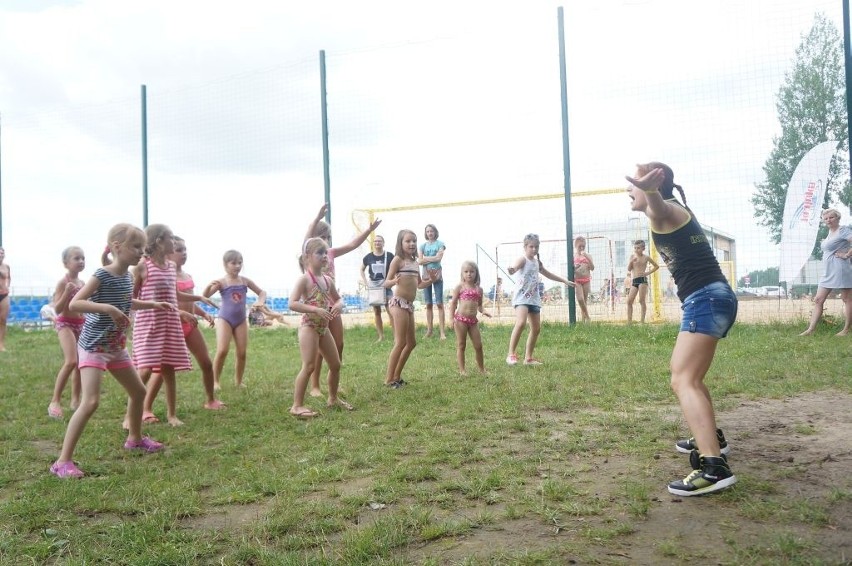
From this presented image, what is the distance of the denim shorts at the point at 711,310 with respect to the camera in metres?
4.06

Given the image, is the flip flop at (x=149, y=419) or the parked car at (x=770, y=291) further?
the parked car at (x=770, y=291)

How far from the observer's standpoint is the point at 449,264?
13.7 meters

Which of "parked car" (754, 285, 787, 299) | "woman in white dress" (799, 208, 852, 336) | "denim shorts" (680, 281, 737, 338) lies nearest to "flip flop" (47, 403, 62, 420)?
"denim shorts" (680, 281, 737, 338)

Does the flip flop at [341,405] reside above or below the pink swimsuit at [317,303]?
below

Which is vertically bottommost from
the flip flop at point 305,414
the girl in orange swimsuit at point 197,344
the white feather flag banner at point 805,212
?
the flip flop at point 305,414

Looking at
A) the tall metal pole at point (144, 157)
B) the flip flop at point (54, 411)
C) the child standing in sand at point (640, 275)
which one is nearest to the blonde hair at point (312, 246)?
the flip flop at point (54, 411)

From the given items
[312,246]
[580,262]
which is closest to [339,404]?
[312,246]

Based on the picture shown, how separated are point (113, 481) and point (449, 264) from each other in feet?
31.3

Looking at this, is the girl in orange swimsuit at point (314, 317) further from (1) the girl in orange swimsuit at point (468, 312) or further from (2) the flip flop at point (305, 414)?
(1) the girl in orange swimsuit at point (468, 312)

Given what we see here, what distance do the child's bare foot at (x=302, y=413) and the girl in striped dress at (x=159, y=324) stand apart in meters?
1.03

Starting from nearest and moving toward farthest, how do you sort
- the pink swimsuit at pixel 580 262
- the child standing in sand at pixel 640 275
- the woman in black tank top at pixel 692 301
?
1. the woman in black tank top at pixel 692 301
2. the child standing in sand at pixel 640 275
3. the pink swimsuit at pixel 580 262

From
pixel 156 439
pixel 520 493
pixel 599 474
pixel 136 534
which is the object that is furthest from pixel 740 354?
pixel 136 534

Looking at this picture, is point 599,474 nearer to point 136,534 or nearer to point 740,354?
point 136,534

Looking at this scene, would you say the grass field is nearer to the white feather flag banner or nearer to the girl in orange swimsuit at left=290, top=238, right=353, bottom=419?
the girl in orange swimsuit at left=290, top=238, right=353, bottom=419
